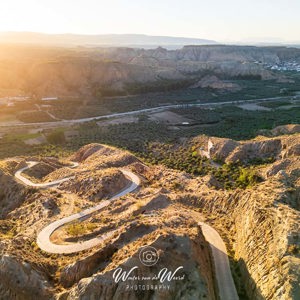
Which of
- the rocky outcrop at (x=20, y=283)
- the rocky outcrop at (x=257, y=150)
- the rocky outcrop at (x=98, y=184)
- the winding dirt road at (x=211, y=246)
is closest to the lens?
the rocky outcrop at (x=20, y=283)

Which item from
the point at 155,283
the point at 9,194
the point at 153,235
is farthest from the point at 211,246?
the point at 9,194

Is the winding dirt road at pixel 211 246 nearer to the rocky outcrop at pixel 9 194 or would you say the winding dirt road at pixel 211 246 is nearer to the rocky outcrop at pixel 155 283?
the rocky outcrop at pixel 155 283

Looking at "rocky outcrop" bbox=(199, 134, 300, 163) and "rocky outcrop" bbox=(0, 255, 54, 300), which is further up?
"rocky outcrop" bbox=(0, 255, 54, 300)

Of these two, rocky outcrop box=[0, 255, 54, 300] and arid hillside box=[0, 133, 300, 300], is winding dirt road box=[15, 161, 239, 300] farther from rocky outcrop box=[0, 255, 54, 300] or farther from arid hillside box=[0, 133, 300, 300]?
rocky outcrop box=[0, 255, 54, 300]

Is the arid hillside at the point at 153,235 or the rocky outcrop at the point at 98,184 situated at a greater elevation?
the arid hillside at the point at 153,235

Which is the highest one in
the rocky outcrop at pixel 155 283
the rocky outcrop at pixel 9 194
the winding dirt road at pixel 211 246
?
the rocky outcrop at pixel 155 283

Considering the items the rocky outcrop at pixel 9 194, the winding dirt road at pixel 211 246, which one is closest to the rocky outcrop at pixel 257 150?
the winding dirt road at pixel 211 246

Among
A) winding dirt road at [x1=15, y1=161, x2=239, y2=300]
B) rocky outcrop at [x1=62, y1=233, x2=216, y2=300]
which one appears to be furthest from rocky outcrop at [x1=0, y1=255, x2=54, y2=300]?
winding dirt road at [x1=15, y1=161, x2=239, y2=300]

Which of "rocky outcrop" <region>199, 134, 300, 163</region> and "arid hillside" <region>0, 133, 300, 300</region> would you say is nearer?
"arid hillside" <region>0, 133, 300, 300</region>

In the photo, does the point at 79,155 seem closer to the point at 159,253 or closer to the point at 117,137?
the point at 117,137
